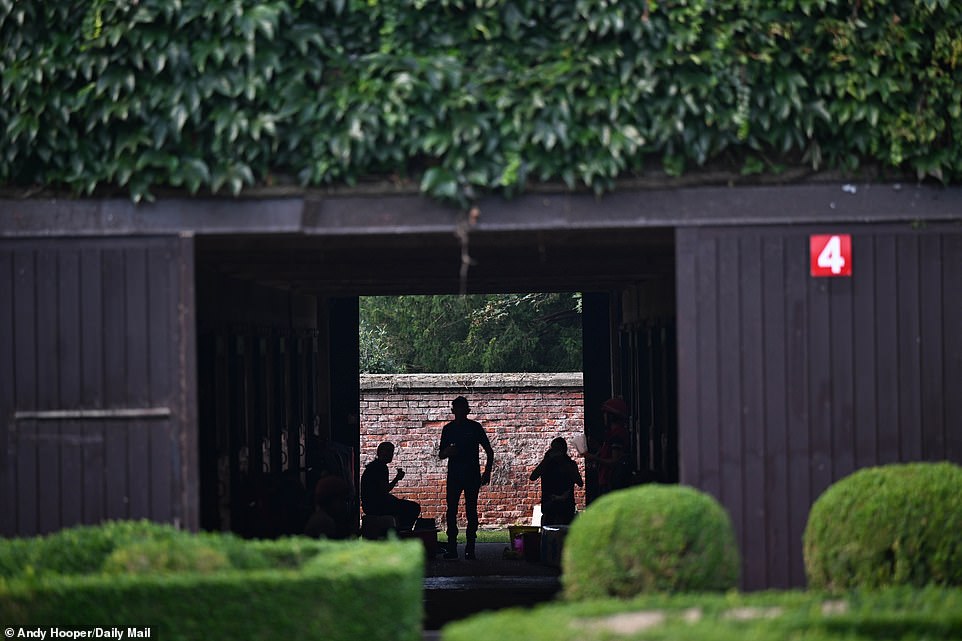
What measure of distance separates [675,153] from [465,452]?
823 centimetres

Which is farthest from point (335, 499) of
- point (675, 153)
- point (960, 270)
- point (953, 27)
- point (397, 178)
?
point (953, 27)

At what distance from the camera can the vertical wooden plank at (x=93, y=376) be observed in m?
8.41

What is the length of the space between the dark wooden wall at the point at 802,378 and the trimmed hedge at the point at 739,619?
7.28 feet

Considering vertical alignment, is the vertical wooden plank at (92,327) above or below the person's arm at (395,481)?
above

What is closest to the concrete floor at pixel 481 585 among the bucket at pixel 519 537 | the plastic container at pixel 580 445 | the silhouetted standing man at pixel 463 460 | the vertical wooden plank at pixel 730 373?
the bucket at pixel 519 537

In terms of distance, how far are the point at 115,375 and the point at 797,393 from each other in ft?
14.2

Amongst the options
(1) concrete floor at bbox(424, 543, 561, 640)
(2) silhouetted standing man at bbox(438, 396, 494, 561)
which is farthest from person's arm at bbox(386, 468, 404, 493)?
(1) concrete floor at bbox(424, 543, 561, 640)

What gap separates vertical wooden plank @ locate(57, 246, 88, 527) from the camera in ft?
27.6

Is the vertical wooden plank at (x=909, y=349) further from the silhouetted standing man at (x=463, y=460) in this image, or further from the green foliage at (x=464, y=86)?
the silhouetted standing man at (x=463, y=460)

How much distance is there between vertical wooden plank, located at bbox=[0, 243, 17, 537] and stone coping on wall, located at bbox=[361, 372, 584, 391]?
43.6 ft

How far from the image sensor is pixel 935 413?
331 inches

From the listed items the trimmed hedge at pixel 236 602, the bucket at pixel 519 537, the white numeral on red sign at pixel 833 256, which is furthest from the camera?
the bucket at pixel 519 537

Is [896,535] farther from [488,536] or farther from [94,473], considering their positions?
[488,536]

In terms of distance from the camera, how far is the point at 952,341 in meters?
8.43
